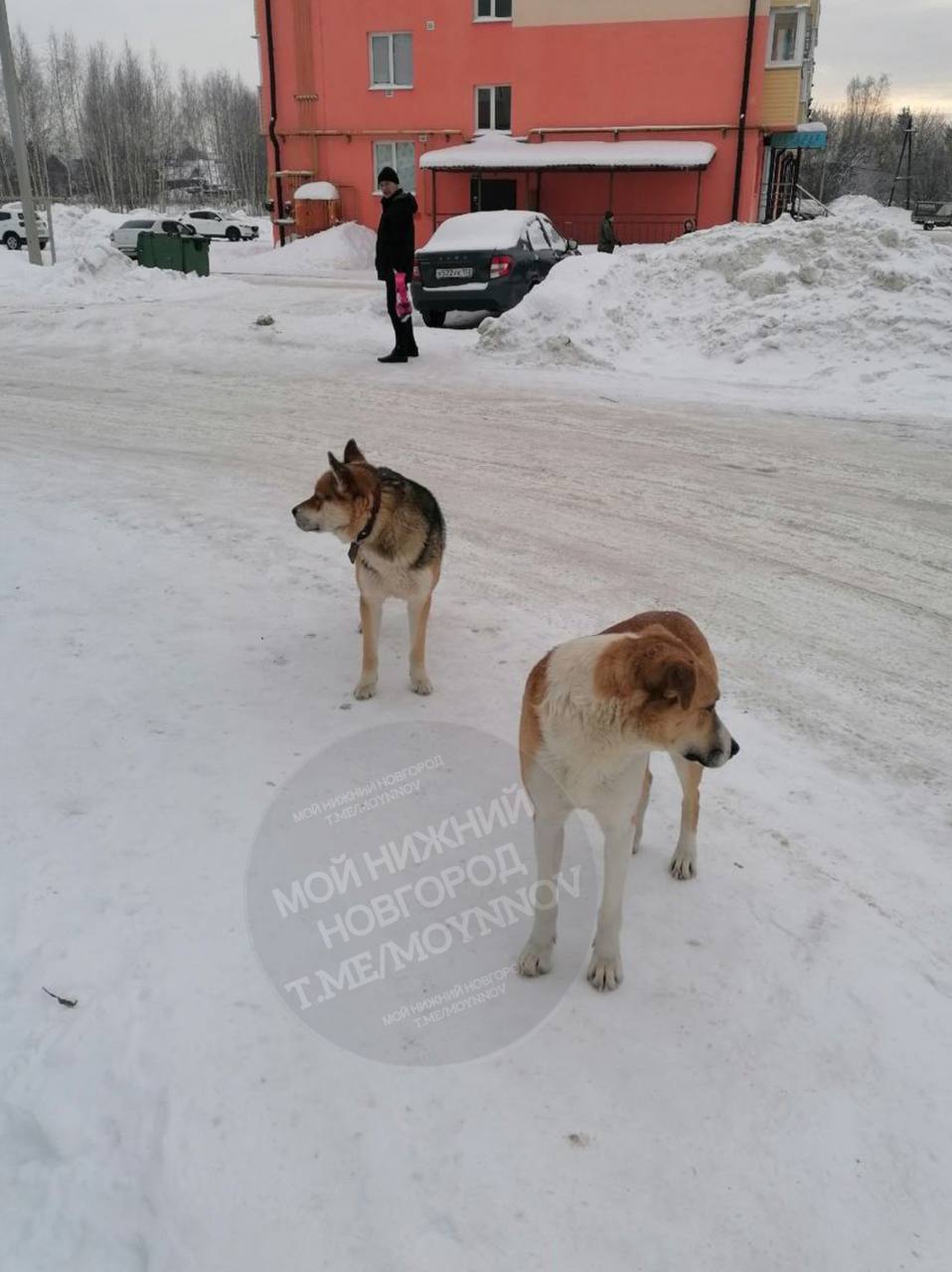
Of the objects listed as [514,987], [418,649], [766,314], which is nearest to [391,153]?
[766,314]

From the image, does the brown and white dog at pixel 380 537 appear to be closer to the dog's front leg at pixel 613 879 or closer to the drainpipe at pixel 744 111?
the dog's front leg at pixel 613 879

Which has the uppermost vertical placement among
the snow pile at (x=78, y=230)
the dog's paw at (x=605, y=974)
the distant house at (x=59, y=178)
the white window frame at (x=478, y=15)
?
the white window frame at (x=478, y=15)

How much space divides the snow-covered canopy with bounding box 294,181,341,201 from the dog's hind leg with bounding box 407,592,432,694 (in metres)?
30.5

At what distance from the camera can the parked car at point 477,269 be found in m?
14.1

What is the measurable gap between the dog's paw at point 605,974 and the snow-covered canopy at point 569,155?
2775 cm

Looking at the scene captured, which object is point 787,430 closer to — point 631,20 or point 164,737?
point 164,737

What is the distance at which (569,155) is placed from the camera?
89.2 ft

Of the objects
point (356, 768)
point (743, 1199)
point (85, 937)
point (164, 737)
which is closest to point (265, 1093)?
point (85, 937)

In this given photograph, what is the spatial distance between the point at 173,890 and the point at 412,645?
165cm

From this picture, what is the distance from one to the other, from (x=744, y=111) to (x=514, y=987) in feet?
97.3

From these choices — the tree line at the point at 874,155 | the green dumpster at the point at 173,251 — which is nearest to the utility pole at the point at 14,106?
the green dumpster at the point at 173,251

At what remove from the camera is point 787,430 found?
8828 millimetres

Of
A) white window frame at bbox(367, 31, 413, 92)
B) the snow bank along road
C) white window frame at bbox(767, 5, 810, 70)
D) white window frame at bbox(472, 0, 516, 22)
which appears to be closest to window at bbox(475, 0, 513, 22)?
white window frame at bbox(472, 0, 516, 22)

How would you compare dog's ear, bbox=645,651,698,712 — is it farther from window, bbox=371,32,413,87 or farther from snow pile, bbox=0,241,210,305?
window, bbox=371,32,413,87
